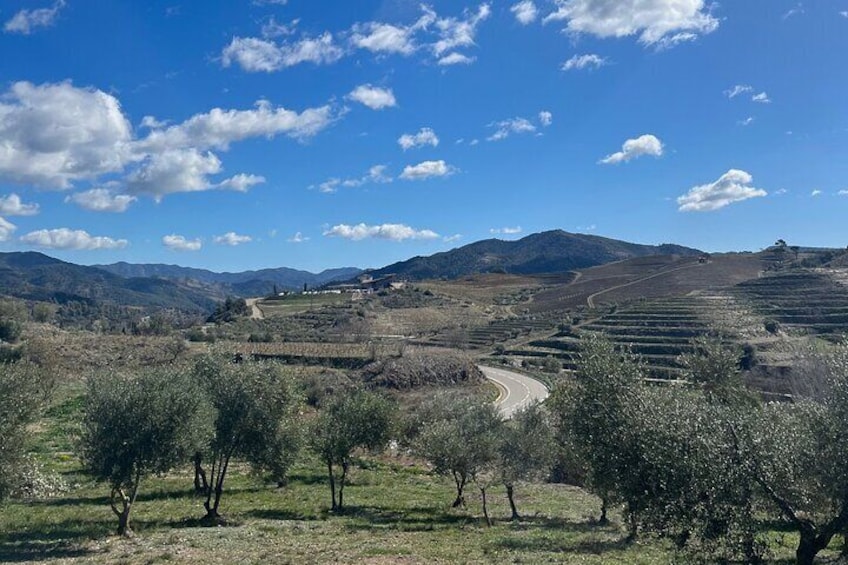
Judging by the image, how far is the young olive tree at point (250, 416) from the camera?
34.0 metres

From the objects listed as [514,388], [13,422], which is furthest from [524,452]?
[514,388]

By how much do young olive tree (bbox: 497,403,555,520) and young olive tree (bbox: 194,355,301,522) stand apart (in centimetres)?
1432

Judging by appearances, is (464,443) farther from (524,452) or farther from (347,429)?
(347,429)

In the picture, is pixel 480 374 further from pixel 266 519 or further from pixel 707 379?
pixel 266 519

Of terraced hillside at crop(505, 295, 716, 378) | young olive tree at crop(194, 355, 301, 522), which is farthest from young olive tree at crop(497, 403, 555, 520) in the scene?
terraced hillside at crop(505, 295, 716, 378)

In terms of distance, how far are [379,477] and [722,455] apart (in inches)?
1575

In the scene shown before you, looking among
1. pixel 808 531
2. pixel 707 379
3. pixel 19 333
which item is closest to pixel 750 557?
pixel 808 531

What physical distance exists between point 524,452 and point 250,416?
18.1 m

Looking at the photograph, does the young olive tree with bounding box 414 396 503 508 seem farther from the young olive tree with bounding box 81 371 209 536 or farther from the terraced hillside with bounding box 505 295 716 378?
the terraced hillside with bounding box 505 295 716 378

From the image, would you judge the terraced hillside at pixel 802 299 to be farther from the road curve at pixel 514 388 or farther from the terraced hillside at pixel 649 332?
the road curve at pixel 514 388

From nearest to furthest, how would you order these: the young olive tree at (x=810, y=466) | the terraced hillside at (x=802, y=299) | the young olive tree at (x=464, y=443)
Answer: the young olive tree at (x=810, y=466) < the young olive tree at (x=464, y=443) < the terraced hillside at (x=802, y=299)

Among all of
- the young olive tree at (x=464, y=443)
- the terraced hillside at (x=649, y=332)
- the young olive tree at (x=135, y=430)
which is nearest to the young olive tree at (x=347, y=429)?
the young olive tree at (x=464, y=443)

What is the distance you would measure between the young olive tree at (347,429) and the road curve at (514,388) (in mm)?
32662

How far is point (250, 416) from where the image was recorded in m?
34.1
